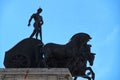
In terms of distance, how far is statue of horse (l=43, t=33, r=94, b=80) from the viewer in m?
16.8

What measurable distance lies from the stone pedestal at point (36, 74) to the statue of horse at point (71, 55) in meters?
1.03

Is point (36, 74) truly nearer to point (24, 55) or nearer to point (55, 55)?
point (55, 55)

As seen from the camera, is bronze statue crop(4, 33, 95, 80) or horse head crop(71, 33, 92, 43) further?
horse head crop(71, 33, 92, 43)

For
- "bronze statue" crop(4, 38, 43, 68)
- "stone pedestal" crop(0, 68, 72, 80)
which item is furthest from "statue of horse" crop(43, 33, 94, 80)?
"stone pedestal" crop(0, 68, 72, 80)

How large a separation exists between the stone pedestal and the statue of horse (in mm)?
1032

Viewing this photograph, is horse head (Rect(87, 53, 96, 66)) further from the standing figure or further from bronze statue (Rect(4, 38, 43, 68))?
the standing figure

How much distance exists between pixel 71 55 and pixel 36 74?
6.12ft

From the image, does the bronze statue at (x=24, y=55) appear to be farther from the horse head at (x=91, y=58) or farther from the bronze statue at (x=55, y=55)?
the horse head at (x=91, y=58)

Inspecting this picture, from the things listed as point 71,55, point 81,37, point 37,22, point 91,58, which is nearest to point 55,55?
point 71,55

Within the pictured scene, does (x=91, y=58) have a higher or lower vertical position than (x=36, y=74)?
higher

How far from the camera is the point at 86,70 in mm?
17188

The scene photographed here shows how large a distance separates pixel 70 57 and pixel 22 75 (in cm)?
224

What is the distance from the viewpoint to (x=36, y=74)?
15727 mm

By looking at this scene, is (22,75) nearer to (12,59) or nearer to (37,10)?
(12,59)
